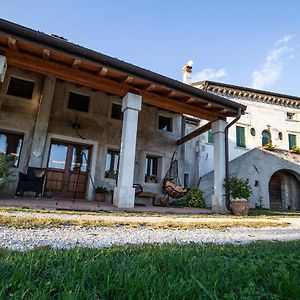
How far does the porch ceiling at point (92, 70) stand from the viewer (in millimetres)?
6594

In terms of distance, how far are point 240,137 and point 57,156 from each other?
42.6 feet

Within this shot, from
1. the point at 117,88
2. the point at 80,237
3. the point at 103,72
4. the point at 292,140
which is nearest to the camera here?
the point at 80,237

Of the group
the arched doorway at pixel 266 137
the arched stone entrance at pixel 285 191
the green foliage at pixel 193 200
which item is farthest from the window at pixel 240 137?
the green foliage at pixel 193 200

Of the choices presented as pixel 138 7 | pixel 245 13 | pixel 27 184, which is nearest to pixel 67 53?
pixel 138 7

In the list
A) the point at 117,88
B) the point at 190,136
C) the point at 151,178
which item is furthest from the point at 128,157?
the point at 190,136

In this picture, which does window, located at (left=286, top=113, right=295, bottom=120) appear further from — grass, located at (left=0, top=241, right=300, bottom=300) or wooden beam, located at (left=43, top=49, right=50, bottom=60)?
grass, located at (left=0, top=241, right=300, bottom=300)

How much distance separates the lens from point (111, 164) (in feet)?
38.4

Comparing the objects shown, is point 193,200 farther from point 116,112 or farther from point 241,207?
point 116,112

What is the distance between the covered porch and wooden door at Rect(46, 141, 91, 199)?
65 centimetres

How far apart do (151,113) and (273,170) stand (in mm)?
7719

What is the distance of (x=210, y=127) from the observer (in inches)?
420

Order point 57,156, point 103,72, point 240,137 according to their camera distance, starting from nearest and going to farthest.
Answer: point 103,72 < point 57,156 < point 240,137

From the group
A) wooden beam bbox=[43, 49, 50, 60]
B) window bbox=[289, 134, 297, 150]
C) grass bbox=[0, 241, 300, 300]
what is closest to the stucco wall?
wooden beam bbox=[43, 49, 50, 60]

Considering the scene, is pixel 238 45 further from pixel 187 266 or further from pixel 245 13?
pixel 187 266
